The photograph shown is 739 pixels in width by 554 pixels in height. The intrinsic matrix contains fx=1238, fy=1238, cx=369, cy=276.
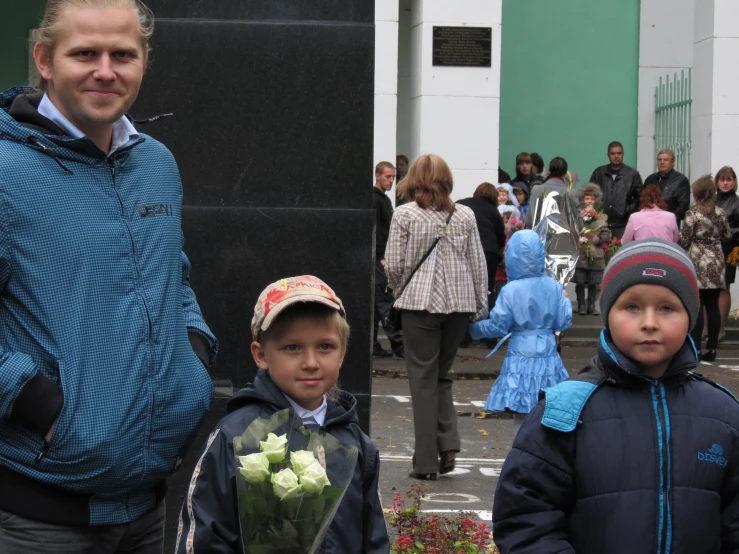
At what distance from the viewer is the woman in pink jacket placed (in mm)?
14750

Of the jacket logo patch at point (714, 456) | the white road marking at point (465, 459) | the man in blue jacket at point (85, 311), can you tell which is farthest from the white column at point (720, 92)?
the man in blue jacket at point (85, 311)

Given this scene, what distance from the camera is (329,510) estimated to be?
9.39 ft

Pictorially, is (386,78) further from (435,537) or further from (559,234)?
(435,537)

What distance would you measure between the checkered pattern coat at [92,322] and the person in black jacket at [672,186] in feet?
48.6

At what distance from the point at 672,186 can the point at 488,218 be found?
385 cm

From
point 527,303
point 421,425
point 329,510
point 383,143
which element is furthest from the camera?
point 383,143

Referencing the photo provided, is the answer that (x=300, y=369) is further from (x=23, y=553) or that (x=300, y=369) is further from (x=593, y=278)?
(x=593, y=278)

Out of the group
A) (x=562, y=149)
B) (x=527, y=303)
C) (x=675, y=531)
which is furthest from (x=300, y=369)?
(x=562, y=149)

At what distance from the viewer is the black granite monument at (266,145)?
4941mm

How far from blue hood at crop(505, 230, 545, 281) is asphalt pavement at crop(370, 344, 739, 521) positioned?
141 centimetres

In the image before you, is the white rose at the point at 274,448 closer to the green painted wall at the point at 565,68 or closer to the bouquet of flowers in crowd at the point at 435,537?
the bouquet of flowers in crowd at the point at 435,537

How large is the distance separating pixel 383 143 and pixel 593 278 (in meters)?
3.40

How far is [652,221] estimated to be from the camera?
1478 cm

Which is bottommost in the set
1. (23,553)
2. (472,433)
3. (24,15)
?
(472,433)
